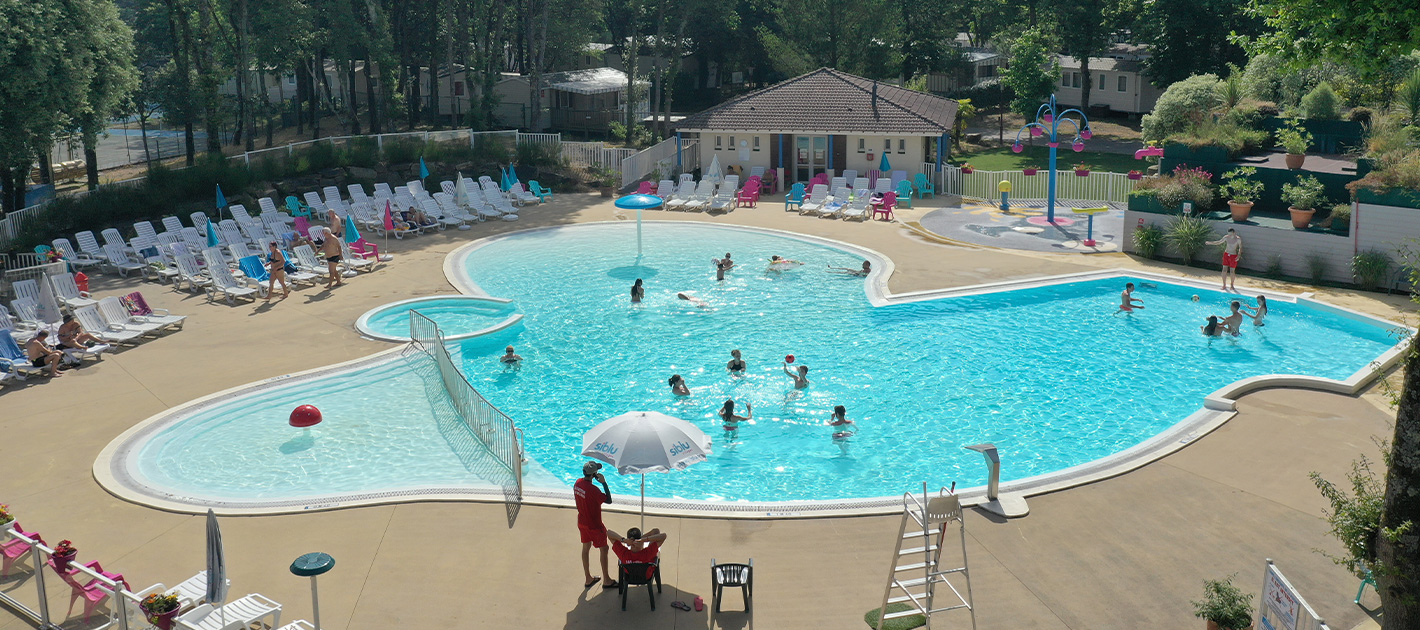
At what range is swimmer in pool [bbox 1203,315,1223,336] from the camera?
19.9 m

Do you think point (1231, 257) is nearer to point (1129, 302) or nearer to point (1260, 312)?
point (1260, 312)

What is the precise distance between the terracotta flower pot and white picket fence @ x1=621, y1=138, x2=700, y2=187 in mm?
17985

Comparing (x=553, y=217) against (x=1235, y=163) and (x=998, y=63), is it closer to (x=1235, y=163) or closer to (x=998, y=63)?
(x=1235, y=163)

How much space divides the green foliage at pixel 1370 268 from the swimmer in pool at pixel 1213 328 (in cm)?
464

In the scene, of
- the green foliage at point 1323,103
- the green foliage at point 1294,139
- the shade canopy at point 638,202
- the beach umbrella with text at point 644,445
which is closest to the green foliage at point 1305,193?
the green foliage at point 1294,139

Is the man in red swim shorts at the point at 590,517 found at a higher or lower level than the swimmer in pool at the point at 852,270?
lower

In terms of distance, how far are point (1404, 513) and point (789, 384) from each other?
10.8 m

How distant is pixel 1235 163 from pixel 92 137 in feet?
102

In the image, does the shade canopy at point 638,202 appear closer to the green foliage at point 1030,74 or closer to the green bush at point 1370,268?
the green bush at point 1370,268

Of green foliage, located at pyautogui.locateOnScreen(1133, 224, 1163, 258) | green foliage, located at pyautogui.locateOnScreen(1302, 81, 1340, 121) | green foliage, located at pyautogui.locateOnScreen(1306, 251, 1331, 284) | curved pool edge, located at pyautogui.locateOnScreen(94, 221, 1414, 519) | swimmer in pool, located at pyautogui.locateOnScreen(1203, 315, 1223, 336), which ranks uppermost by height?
green foliage, located at pyautogui.locateOnScreen(1302, 81, 1340, 121)

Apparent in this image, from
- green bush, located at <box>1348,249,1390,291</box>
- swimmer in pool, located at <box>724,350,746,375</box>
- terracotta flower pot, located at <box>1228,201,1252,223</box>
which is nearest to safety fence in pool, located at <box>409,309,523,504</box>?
swimmer in pool, located at <box>724,350,746,375</box>

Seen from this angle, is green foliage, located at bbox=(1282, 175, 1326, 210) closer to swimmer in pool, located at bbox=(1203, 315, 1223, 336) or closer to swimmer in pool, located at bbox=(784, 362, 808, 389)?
swimmer in pool, located at bbox=(1203, 315, 1223, 336)

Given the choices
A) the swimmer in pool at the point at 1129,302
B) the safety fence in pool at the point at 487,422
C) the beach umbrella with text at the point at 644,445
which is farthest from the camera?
the swimmer in pool at the point at 1129,302

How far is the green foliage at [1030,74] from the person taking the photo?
140 ft
